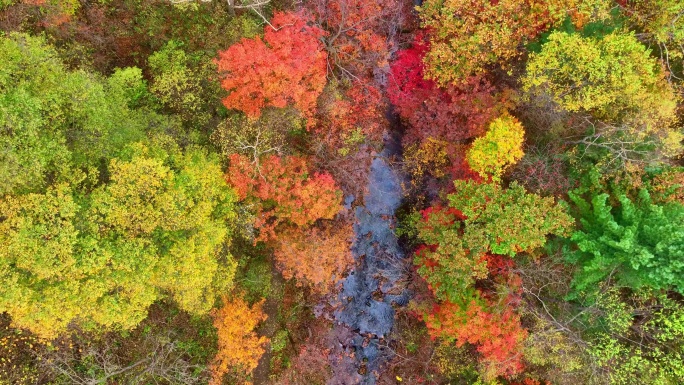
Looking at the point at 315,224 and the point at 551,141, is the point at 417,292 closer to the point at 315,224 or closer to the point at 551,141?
the point at 315,224

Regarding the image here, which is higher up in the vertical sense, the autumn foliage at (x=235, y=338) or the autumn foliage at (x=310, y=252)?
the autumn foliage at (x=310, y=252)

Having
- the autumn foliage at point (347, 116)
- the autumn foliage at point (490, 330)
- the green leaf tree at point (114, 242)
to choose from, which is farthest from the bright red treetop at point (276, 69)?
the autumn foliage at point (490, 330)

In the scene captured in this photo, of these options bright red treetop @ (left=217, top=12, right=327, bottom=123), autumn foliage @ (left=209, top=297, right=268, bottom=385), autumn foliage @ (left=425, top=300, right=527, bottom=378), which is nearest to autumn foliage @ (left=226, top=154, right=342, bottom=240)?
bright red treetop @ (left=217, top=12, right=327, bottom=123)

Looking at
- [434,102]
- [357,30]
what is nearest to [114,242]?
[357,30]

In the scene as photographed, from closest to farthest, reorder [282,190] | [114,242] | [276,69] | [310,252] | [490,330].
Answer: [114,242]
[276,69]
[490,330]
[282,190]
[310,252]

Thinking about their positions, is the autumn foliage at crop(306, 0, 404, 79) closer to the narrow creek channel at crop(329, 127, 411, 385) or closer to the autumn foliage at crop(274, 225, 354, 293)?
Answer: the narrow creek channel at crop(329, 127, 411, 385)

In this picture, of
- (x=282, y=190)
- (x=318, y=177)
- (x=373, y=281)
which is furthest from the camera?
(x=373, y=281)

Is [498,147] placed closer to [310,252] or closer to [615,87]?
[615,87]

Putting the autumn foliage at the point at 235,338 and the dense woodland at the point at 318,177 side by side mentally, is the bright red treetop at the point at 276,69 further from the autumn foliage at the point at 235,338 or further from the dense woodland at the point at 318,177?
the autumn foliage at the point at 235,338
